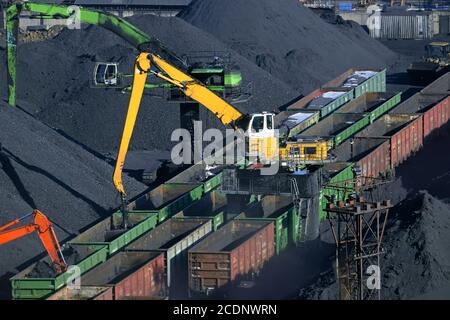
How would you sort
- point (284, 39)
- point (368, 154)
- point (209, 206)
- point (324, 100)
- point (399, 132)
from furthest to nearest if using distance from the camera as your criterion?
point (284, 39)
point (324, 100)
point (399, 132)
point (368, 154)
point (209, 206)

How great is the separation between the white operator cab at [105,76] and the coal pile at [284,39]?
2062 centimetres

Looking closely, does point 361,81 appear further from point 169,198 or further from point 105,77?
point 169,198

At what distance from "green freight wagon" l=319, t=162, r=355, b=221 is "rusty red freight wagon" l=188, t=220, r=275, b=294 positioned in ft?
8.37

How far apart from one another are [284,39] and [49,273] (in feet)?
120

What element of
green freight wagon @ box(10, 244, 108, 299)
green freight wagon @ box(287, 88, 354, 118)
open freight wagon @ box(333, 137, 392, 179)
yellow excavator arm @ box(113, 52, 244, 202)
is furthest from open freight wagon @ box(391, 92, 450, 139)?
green freight wagon @ box(10, 244, 108, 299)

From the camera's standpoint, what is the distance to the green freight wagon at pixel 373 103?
178 feet

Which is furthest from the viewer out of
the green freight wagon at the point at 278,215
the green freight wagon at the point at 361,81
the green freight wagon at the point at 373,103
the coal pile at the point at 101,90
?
the green freight wagon at the point at 361,81

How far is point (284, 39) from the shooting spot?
68.9m

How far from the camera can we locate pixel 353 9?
91.4m

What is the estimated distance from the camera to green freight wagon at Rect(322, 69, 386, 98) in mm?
58119

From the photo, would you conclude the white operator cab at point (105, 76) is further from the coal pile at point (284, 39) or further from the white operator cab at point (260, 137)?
the coal pile at point (284, 39)

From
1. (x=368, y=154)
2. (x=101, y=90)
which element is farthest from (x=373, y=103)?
(x=368, y=154)

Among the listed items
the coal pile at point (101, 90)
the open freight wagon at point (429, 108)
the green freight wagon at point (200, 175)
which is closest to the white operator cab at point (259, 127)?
the green freight wagon at point (200, 175)
